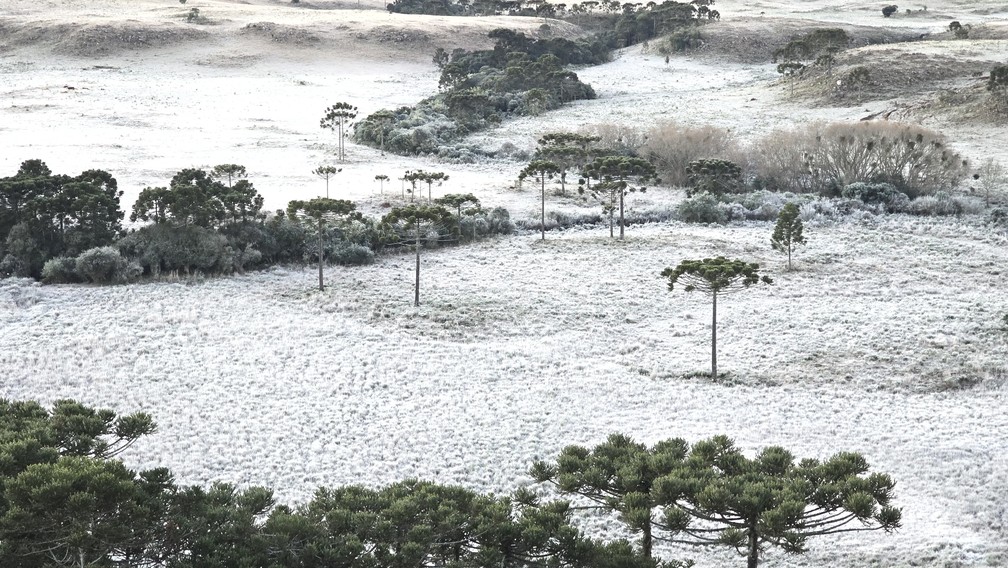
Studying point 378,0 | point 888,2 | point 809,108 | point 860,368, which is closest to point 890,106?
point 809,108

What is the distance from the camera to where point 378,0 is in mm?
156000

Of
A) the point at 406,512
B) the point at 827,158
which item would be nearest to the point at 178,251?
the point at 406,512

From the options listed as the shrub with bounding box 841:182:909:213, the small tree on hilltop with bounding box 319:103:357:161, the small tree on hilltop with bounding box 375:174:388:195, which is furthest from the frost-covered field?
the small tree on hilltop with bounding box 319:103:357:161

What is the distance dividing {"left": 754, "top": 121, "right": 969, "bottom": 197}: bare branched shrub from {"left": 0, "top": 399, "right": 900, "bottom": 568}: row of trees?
38707 mm

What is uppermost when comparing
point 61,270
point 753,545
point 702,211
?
point 702,211

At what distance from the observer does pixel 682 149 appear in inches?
2089

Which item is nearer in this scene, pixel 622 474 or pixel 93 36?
pixel 622 474

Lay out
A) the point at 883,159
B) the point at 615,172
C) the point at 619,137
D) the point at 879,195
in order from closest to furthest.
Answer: the point at 615,172, the point at 879,195, the point at 883,159, the point at 619,137

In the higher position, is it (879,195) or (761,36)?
(761,36)

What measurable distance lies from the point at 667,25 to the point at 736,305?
8699cm

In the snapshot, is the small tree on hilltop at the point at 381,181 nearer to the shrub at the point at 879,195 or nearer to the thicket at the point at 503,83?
the thicket at the point at 503,83

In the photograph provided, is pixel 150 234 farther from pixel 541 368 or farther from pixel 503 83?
pixel 503 83

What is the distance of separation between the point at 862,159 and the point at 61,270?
38.4 metres

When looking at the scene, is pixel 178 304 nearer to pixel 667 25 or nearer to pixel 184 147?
pixel 184 147
